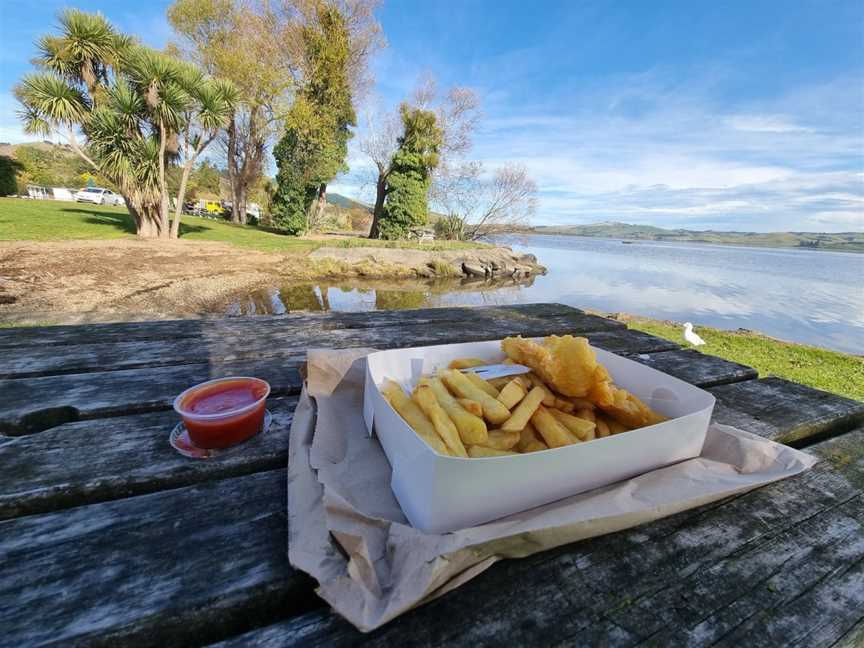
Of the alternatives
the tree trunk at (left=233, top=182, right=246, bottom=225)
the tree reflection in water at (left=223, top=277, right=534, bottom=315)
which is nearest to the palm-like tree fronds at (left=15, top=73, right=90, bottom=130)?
the tree reflection in water at (left=223, top=277, right=534, bottom=315)

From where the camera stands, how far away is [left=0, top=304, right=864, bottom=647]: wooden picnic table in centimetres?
51

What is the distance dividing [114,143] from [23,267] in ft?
21.2

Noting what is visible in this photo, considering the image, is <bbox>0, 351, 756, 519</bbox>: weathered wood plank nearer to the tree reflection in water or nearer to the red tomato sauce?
the red tomato sauce

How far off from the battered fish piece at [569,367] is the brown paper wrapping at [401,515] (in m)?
0.20

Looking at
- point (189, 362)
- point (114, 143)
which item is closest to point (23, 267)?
point (114, 143)

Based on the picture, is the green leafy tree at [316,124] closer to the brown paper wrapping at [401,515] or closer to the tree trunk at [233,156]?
the tree trunk at [233,156]

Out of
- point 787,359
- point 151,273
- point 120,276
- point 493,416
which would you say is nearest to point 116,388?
point 493,416

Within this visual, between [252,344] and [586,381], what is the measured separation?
1.33m

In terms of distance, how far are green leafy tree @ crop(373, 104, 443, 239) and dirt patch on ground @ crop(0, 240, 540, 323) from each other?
6.39 m

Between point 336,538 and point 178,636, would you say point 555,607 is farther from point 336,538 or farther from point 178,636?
point 178,636

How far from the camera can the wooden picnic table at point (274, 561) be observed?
0.51 m

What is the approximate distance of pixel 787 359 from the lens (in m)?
5.70

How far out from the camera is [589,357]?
83 centimetres

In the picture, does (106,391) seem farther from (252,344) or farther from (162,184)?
(162,184)
